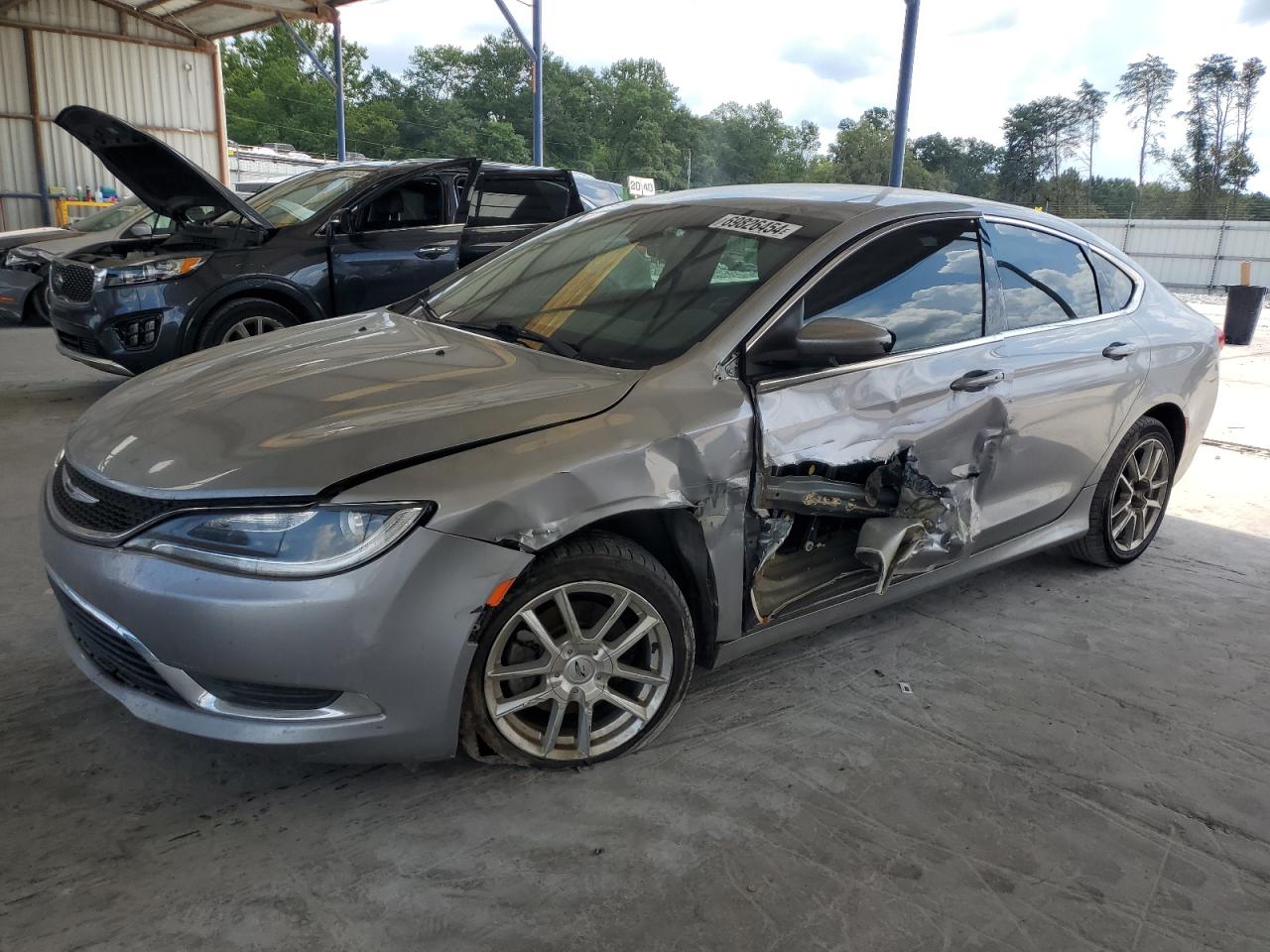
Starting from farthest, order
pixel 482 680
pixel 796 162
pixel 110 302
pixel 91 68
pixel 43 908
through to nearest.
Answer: pixel 796 162, pixel 91 68, pixel 110 302, pixel 482 680, pixel 43 908

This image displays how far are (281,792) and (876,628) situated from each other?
214 cm

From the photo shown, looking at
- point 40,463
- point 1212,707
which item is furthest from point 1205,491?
point 40,463

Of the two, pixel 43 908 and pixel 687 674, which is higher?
pixel 687 674

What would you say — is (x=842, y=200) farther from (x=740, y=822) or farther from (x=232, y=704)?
(x=232, y=704)

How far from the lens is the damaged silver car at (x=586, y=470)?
2.11 meters

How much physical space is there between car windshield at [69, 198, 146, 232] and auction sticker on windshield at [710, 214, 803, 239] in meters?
8.19

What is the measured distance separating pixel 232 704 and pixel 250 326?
4.86 m

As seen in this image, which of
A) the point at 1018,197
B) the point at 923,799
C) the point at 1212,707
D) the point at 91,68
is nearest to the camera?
the point at 923,799

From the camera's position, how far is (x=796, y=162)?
93.2 ft

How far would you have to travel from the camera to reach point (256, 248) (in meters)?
6.42

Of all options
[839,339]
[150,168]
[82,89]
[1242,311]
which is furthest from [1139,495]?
[82,89]

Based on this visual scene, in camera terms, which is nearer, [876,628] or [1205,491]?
[876,628]

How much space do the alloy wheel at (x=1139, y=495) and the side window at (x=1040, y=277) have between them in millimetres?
758

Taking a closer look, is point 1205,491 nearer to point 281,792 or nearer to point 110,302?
point 281,792
